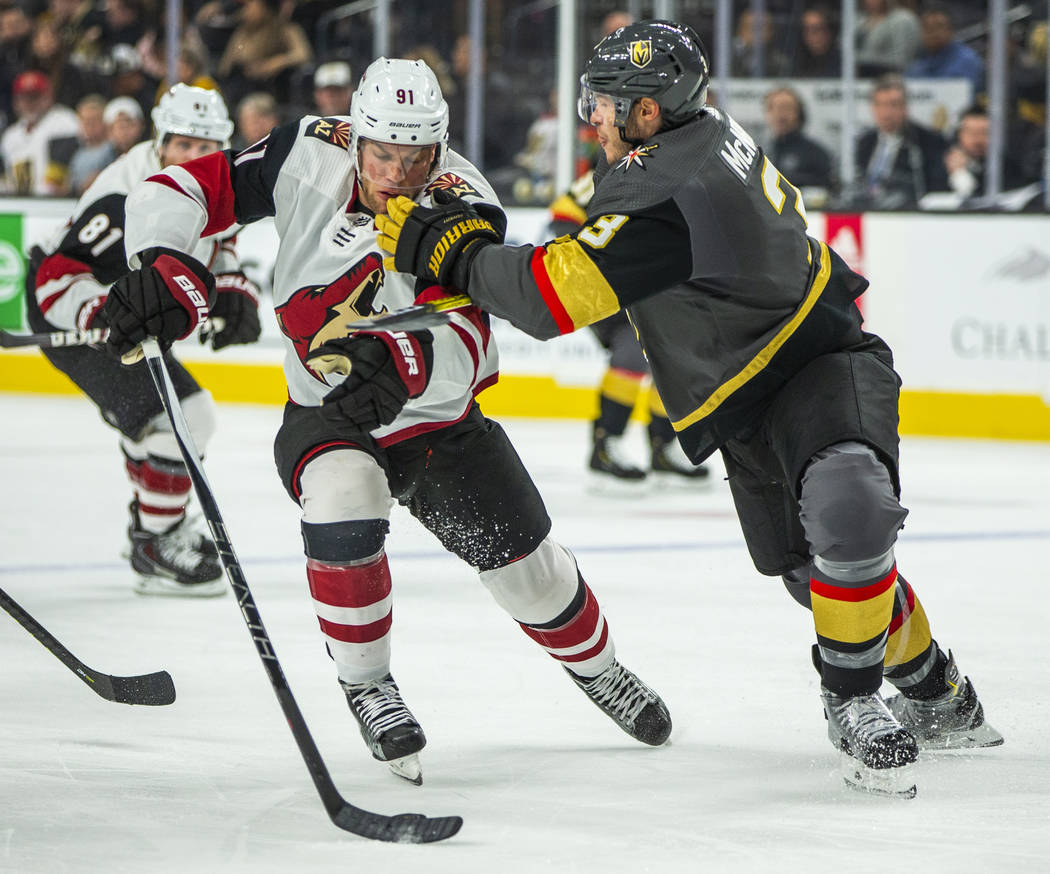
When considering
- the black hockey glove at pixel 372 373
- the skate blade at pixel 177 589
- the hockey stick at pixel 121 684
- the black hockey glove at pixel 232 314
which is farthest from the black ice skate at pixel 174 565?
the black hockey glove at pixel 372 373

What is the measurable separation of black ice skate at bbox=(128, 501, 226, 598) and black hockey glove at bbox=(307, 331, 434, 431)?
165cm

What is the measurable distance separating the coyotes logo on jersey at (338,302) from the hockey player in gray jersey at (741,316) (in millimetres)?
187

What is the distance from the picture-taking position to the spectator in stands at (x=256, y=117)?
798 cm

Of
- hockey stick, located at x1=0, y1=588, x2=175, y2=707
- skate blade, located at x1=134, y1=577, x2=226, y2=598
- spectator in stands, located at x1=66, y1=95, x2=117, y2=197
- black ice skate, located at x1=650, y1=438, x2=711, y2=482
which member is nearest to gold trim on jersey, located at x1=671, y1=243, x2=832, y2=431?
hockey stick, located at x1=0, y1=588, x2=175, y2=707

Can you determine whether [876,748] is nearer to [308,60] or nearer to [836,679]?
[836,679]

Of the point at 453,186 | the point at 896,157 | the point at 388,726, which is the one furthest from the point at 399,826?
the point at 896,157

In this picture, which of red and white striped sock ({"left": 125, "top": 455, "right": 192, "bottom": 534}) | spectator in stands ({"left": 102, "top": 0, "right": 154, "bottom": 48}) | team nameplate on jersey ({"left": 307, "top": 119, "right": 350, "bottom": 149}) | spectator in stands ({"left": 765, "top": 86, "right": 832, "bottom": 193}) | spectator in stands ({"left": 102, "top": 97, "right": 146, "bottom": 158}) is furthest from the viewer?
spectator in stands ({"left": 102, "top": 0, "right": 154, "bottom": 48})

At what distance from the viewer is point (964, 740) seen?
2676 millimetres

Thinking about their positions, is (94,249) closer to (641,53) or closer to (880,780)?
(641,53)

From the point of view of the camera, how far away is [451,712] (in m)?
2.89

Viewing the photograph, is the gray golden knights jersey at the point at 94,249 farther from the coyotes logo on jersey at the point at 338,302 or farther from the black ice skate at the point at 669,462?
the black ice skate at the point at 669,462

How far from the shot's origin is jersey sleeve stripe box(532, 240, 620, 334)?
2203 millimetres

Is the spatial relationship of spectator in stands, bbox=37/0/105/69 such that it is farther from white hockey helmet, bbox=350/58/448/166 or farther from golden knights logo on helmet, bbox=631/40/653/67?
golden knights logo on helmet, bbox=631/40/653/67

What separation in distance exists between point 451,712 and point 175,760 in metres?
0.52
